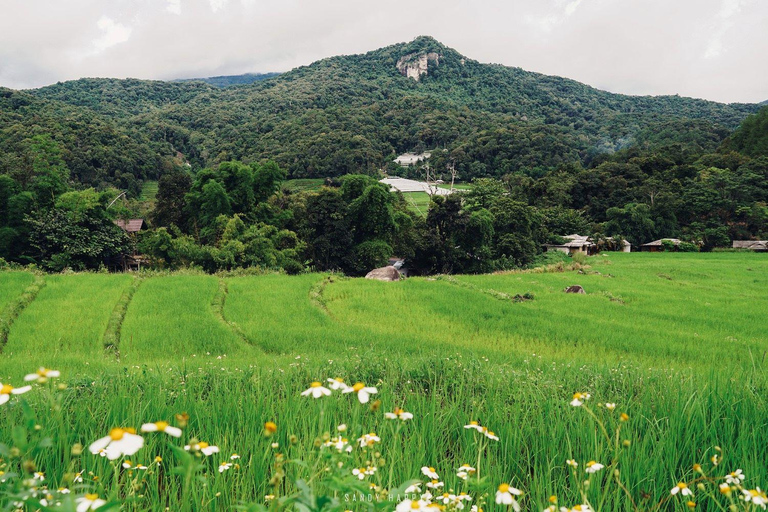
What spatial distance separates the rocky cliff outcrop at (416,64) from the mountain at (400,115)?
38 centimetres

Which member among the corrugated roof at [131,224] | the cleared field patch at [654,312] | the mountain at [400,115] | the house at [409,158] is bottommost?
the cleared field patch at [654,312]

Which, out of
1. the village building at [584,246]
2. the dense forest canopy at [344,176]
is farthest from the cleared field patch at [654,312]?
the village building at [584,246]

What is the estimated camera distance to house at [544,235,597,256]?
123 ft

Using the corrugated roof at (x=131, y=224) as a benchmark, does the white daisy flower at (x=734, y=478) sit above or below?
above

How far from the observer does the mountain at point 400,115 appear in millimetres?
72188

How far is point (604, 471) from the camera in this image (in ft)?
8.13

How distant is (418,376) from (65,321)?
9749 mm

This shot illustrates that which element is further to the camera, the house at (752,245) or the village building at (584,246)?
the village building at (584,246)

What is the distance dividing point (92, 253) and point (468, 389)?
22.8m

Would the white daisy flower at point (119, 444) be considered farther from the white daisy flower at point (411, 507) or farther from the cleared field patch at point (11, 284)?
the cleared field patch at point (11, 284)

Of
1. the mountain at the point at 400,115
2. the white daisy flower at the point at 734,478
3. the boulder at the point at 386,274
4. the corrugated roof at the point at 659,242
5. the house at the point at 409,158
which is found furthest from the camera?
the house at the point at 409,158

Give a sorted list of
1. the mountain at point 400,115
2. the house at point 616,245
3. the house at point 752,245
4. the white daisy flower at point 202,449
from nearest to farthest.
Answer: the white daisy flower at point 202,449 → the house at point 752,245 → the house at point 616,245 → the mountain at point 400,115

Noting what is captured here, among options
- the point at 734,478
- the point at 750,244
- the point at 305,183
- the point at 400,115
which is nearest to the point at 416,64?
the point at 400,115

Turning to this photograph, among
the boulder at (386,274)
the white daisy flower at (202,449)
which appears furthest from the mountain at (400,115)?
the white daisy flower at (202,449)
